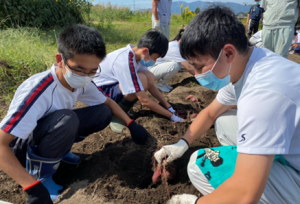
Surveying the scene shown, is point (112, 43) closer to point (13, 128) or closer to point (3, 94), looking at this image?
point (3, 94)

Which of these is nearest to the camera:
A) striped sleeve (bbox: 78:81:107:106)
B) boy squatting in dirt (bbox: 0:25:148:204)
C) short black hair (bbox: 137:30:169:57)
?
boy squatting in dirt (bbox: 0:25:148:204)

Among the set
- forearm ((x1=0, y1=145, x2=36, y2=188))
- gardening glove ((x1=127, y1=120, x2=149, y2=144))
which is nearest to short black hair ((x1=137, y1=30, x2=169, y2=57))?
gardening glove ((x1=127, y1=120, x2=149, y2=144))

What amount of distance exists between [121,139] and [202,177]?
1116mm

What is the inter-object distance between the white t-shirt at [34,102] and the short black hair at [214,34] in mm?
1044

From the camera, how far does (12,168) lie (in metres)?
1.42

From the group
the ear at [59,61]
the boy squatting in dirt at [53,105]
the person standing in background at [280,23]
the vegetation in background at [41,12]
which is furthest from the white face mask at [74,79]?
the vegetation in background at [41,12]

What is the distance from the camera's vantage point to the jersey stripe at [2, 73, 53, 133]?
4.58 ft

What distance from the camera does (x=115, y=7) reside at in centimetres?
1731

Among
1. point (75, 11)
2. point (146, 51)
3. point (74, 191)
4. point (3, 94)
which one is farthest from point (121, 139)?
point (75, 11)

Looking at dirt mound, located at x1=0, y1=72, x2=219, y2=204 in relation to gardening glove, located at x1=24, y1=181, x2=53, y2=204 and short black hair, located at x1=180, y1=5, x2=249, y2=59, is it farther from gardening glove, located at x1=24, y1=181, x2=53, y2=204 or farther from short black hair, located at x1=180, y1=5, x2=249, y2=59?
short black hair, located at x1=180, y1=5, x2=249, y2=59

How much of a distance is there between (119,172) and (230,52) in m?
1.35

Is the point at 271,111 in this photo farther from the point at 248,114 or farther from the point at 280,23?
the point at 280,23

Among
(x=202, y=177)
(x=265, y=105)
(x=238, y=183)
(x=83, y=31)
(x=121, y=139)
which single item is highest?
(x=83, y=31)

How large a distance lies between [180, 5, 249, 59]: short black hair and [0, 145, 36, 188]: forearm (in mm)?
1290
